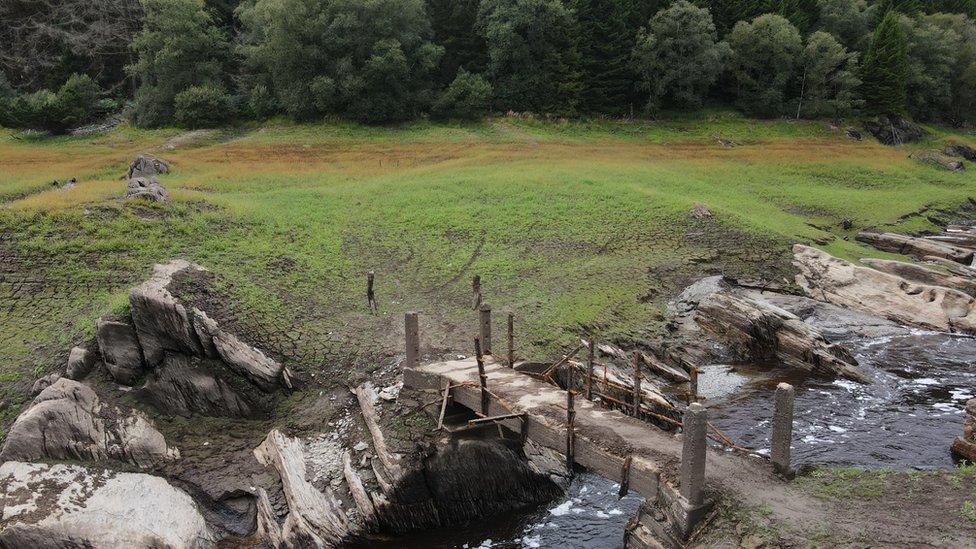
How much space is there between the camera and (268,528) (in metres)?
15.5

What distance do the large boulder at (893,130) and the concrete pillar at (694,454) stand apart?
7196cm

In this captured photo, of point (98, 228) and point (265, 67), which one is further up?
point (265, 67)

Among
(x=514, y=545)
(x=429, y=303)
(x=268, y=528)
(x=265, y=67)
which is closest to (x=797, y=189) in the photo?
(x=429, y=303)

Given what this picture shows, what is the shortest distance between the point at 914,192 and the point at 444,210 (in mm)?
38565

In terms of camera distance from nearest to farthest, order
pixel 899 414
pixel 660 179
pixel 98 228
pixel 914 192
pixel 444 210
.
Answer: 1. pixel 899 414
2. pixel 98 228
3. pixel 444 210
4. pixel 660 179
5. pixel 914 192

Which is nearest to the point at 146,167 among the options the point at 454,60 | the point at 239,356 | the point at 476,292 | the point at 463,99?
the point at 239,356

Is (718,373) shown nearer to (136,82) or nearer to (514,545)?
(514,545)

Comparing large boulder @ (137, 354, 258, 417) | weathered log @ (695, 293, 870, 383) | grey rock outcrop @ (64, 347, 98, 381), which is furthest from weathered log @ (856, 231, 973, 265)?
grey rock outcrop @ (64, 347, 98, 381)

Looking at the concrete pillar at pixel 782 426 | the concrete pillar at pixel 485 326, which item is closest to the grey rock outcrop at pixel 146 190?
the concrete pillar at pixel 485 326

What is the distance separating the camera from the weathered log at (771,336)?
23.2 metres

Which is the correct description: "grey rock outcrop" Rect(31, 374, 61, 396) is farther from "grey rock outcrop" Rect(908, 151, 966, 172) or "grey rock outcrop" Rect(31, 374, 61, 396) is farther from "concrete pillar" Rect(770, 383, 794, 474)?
"grey rock outcrop" Rect(908, 151, 966, 172)

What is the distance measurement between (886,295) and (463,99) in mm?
48179

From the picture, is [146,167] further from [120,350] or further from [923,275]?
[923,275]

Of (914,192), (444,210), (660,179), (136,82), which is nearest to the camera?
(444,210)
